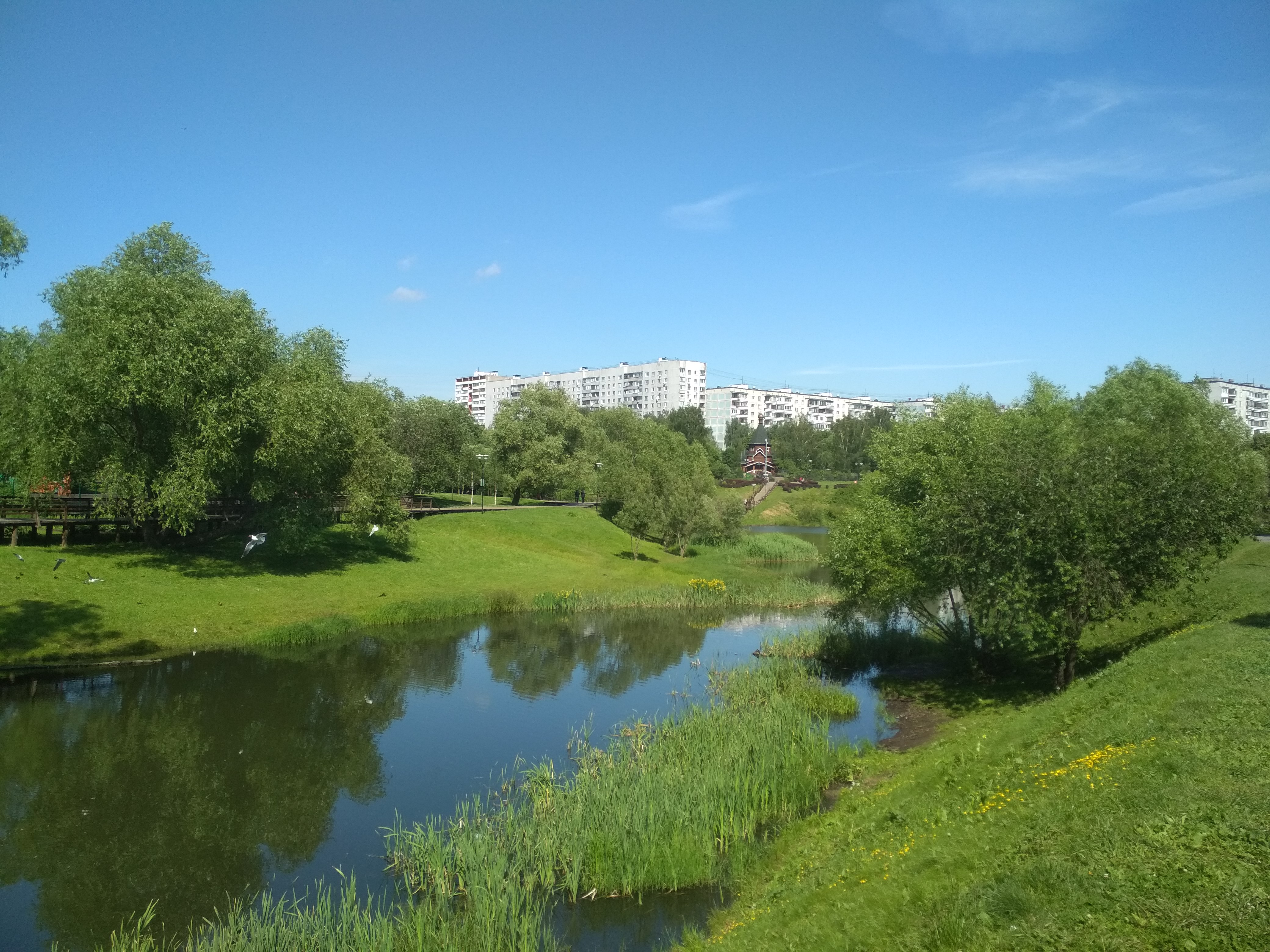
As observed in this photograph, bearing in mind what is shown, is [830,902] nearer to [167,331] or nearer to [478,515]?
[167,331]

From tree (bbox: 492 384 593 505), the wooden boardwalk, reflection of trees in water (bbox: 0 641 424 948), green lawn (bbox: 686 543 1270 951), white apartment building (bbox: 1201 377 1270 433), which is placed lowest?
reflection of trees in water (bbox: 0 641 424 948)

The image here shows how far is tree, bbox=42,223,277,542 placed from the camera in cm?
3300

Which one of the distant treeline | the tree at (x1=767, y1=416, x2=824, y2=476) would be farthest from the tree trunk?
the tree at (x1=767, y1=416, x2=824, y2=476)

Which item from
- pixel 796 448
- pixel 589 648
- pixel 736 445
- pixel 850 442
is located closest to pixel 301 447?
pixel 589 648

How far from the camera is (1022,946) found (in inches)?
311

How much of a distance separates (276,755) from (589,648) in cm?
1540

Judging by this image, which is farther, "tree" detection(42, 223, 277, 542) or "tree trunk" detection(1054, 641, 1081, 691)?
"tree" detection(42, 223, 277, 542)

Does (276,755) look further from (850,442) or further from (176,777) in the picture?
(850,442)

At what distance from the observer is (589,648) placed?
34.4m

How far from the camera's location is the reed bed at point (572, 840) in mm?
11312

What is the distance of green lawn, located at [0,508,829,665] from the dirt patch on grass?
18908 mm

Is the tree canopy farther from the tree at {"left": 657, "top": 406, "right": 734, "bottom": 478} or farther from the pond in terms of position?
the tree at {"left": 657, "top": 406, "right": 734, "bottom": 478}

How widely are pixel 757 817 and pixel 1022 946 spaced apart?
8354 millimetres

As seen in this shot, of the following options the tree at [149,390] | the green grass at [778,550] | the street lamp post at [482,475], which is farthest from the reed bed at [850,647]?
the street lamp post at [482,475]
